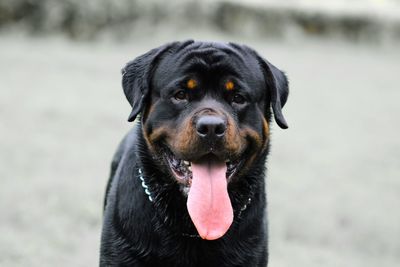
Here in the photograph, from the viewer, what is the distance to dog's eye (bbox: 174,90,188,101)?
381 centimetres

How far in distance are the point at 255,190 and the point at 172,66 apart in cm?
82

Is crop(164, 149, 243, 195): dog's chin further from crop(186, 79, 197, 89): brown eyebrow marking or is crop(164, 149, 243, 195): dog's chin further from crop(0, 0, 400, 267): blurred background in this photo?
crop(0, 0, 400, 267): blurred background

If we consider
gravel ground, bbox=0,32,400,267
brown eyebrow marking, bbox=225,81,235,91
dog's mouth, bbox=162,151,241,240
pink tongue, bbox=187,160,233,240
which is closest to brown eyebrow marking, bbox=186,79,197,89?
brown eyebrow marking, bbox=225,81,235,91

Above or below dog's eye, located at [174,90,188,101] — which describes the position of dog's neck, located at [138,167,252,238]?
below

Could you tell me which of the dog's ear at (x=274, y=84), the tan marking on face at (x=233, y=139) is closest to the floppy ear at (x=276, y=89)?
the dog's ear at (x=274, y=84)

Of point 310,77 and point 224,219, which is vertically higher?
point 224,219

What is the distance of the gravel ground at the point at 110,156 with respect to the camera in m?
6.01

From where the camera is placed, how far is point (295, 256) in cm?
593

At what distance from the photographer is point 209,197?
11.8 ft

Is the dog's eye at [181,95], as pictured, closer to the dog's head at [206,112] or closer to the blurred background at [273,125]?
the dog's head at [206,112]

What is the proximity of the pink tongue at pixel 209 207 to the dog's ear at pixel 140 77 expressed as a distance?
56cm

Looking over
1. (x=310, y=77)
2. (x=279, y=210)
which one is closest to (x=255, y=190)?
(x=279, y=210)

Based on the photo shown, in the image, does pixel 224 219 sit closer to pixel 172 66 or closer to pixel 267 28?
pixel 172 66

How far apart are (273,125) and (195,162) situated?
4.28 m
